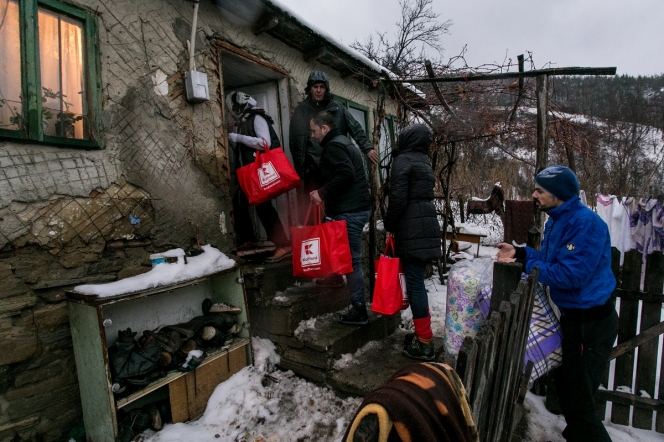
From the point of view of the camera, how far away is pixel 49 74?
2.33 metres

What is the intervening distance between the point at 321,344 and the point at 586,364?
1.92m

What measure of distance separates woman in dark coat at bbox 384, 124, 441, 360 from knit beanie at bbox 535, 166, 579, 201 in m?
0.91

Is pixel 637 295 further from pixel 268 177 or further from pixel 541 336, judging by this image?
pixel 268 177

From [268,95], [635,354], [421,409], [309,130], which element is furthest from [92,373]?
[635,354]

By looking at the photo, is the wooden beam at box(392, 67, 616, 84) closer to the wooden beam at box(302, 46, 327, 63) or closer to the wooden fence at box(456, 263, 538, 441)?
the wooden beam at box(302, 46, 327, 63)

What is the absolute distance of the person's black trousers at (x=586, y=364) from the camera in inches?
83.7

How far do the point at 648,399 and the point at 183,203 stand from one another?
4203 millimetres

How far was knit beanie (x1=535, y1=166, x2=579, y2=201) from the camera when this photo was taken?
219cm

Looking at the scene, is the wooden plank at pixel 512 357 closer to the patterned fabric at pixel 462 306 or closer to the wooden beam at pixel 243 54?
the patterned fabric at pixel 462 306

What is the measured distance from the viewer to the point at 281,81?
456cm

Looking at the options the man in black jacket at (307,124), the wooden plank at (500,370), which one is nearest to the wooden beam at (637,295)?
the wooden plank at (500,370)

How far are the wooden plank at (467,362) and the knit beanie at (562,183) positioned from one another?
60.5 inches

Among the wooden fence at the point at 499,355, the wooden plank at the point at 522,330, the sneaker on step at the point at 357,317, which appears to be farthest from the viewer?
the sneaker on step at the point at 357,317

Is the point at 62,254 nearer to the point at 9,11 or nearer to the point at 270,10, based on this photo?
the point at 9,11
